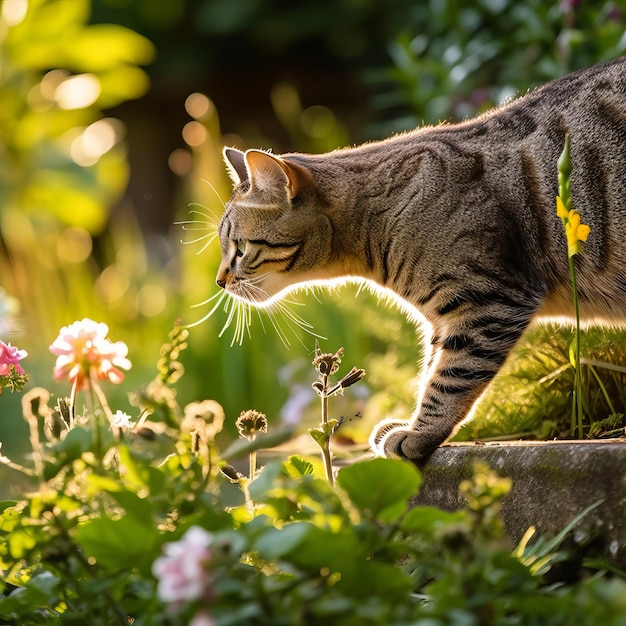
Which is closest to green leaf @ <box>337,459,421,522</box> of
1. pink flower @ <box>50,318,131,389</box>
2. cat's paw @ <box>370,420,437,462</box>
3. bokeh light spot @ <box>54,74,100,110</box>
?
pink flower @ <box>50,318,131,389</box>

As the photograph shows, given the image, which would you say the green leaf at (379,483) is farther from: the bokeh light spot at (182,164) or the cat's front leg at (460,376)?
the bokeh light spot at (182,164)

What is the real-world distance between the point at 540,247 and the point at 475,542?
1133mm

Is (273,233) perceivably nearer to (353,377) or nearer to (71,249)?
(353,377)

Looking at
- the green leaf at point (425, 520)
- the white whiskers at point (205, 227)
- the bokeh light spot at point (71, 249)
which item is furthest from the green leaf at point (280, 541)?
the bokeh light spot at point (71, 249)

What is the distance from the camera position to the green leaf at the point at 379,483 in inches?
39.4

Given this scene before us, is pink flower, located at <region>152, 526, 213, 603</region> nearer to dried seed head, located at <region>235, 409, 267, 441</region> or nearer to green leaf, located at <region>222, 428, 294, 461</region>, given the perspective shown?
green leaf, located at <region>222, 428, 294, 461</region>

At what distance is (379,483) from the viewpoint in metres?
1.01

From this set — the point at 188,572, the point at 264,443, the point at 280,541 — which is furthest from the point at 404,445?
the point at 188,572

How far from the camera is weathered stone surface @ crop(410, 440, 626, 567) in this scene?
4.06 ft

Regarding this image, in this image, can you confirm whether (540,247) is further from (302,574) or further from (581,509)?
(302,574)

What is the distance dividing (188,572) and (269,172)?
148 cm

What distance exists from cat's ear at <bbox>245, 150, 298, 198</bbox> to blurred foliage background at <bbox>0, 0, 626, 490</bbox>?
0.29 meters

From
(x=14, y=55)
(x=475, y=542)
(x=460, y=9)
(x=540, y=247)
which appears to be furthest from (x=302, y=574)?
(x=14, y=55)

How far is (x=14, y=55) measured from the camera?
5.64 metres
